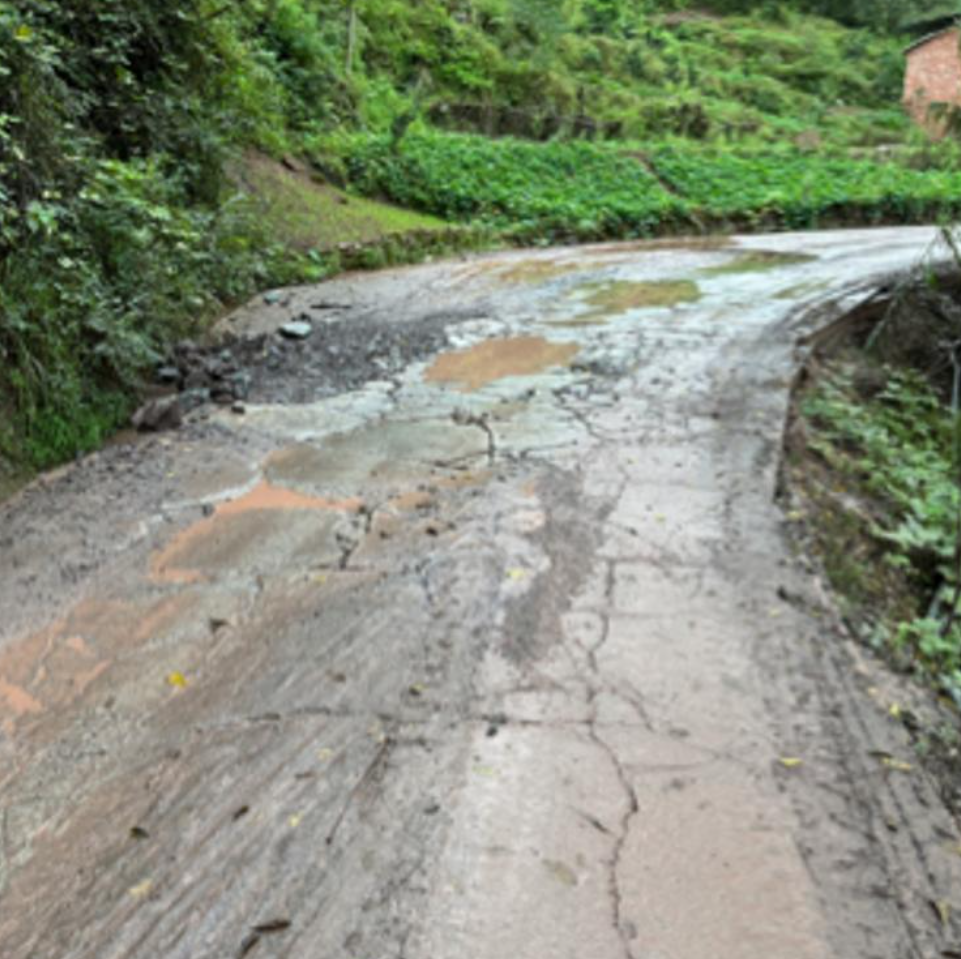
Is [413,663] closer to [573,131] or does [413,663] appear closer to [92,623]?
[92,623]

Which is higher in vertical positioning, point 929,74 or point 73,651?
point 929,74

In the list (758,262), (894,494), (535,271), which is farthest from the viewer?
(758,262)

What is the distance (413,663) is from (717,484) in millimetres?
1915

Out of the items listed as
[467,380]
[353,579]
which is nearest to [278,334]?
[467,380]

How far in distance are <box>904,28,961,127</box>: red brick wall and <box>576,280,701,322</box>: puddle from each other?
67.9 ft

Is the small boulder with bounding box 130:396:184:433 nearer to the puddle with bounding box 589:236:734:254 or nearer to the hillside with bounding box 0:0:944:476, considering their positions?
the hillside with bounding box 0:0:944:476

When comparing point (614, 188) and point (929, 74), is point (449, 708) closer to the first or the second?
point (614, 188)

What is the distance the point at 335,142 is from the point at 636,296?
6829 millimetres

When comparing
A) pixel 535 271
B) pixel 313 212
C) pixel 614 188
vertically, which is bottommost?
pixel 535 271

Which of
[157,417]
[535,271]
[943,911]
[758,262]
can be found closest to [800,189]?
[758,262]

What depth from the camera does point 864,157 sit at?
21438 millimetres

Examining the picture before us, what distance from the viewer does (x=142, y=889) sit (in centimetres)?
206

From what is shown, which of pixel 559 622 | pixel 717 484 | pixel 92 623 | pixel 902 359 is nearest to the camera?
pixel 559 622

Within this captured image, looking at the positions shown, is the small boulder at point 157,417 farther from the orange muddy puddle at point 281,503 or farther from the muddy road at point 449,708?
the orange muddy puddle at point 281,503
